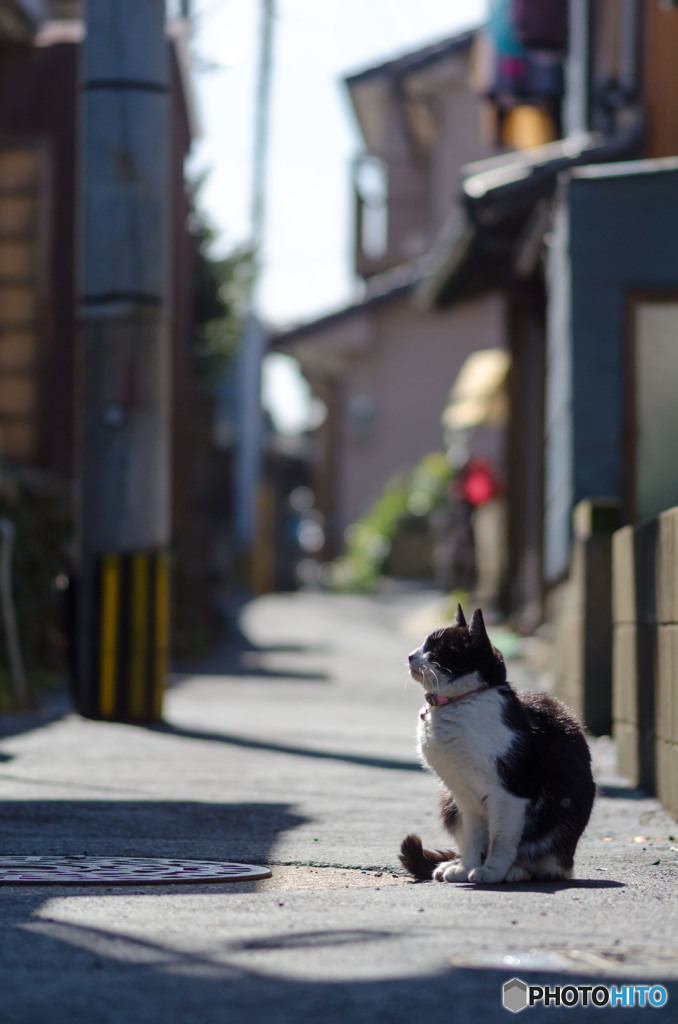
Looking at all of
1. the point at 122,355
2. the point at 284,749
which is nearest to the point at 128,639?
the point at 284,749

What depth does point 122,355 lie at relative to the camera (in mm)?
8516

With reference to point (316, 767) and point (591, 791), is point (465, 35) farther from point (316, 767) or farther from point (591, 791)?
point (591, 791)

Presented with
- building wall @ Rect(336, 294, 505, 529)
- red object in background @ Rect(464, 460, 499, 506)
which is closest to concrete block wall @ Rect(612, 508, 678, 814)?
red object in background @ Rect(464, 460, 499, 506)

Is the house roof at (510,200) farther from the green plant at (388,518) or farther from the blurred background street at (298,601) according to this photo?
the green plant at (388,518)

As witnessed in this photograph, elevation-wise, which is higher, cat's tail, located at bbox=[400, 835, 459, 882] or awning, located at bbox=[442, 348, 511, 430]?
awning, located at bbox=[442, 348, 511, 430]

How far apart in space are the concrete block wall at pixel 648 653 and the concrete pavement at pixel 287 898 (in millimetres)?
156

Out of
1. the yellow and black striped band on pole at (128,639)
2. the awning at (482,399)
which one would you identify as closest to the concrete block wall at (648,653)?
the yellow and black striped band on pole at (128,639)

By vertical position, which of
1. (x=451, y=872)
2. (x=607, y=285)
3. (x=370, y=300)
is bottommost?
(x=451, y=872)

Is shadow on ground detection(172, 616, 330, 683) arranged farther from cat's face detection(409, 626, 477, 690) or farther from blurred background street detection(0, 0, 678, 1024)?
cat's face detection(409, 626, 477, 690)

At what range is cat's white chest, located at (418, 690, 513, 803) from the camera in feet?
13.9

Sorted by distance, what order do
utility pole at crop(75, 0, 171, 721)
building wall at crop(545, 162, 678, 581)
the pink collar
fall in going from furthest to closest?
building wall at crop(545, 162, 678, 581)
utility pole at crop(75, 0, 171, 721)
the pink collar

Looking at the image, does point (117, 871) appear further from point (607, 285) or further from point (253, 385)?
point (253, 385)

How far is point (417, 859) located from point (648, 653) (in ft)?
6.57

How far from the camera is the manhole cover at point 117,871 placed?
160 inches
